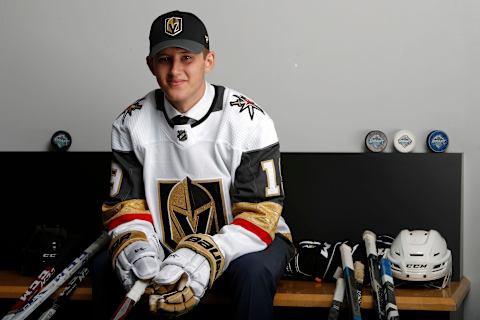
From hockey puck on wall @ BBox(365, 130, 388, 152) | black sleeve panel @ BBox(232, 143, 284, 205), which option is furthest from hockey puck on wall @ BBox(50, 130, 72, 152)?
hockey puck on wall @ BBox(365, 130, 388, 152)

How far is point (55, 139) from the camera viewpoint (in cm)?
336

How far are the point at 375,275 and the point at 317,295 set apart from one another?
0.71 ft

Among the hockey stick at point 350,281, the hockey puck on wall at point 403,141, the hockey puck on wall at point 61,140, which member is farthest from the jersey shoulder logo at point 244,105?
the hockey puck on wall at point 61,140

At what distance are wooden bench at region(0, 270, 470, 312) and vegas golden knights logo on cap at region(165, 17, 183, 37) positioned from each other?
89cm

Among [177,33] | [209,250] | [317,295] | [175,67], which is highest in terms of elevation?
[177,33]

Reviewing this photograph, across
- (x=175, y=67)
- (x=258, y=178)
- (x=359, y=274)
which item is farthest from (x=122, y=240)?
(x=359, y=274)

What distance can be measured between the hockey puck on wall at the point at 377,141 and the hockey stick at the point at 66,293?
4.10 ft

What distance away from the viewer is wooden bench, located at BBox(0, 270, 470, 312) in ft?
8.75

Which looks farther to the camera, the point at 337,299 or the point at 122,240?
the point at 337,299

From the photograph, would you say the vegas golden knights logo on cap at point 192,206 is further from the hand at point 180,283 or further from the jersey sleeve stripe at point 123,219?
the hand at point 180,283

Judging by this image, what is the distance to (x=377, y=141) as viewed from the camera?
3170 mm

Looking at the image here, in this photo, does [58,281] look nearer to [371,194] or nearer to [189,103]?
[189,103]

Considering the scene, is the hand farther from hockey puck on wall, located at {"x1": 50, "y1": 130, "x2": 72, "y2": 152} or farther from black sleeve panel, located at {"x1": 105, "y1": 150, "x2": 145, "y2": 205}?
hockey puck on wall, located at {"x1": 50, "y1": 130, "x2": 72, "y2": 152}

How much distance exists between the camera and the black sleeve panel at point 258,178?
258cm
